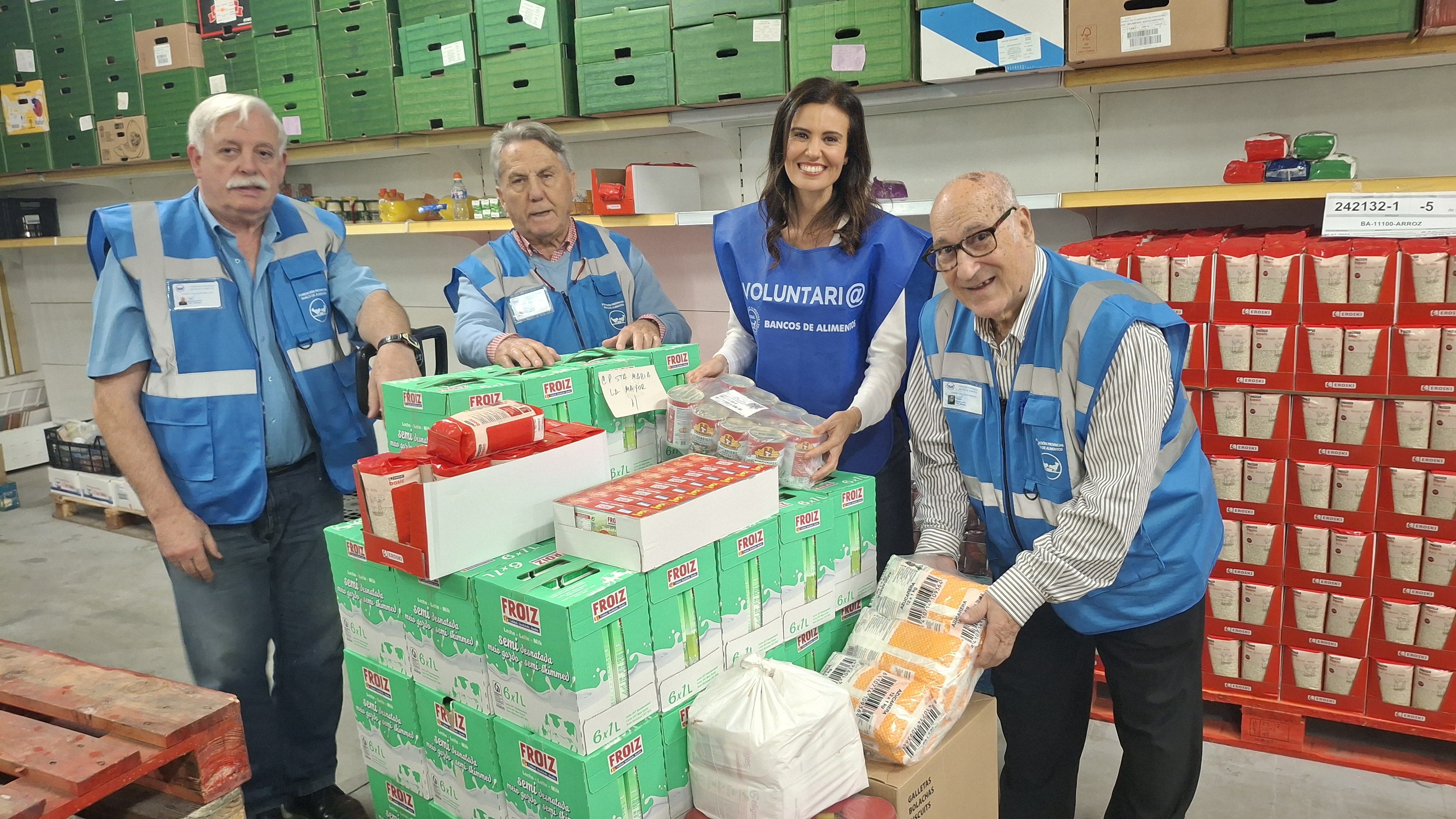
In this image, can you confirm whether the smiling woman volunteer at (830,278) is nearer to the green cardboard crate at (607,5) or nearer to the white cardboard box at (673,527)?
the white cardboard box at (673,527)

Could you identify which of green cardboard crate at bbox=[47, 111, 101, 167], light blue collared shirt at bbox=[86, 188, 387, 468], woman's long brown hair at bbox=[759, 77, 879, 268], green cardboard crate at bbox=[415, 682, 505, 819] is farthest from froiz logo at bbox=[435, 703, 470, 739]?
green cardboard crate at bbox=[47, 111, 101, 167]

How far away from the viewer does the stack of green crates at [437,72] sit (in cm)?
430

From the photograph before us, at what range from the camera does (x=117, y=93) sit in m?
5.54

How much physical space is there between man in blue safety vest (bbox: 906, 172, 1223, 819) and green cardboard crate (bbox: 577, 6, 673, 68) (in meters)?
2.36

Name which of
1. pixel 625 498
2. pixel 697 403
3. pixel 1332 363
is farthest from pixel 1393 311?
pixel 625 498

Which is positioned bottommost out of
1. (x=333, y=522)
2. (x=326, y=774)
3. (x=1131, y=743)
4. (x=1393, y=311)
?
(x=326, y=774)

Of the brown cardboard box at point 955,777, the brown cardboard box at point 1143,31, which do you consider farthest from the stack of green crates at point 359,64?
the brown cardboard box at point 955,777

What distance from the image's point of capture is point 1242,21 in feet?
8.95

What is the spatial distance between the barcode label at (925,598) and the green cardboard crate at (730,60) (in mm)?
2370

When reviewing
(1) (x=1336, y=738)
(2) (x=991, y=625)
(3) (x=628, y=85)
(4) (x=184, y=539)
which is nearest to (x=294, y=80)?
(3) (x=628, y=85)

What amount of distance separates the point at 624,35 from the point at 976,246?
2.69 metres

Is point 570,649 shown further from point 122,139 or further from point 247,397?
point 122,139

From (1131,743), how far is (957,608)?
0.57 metres

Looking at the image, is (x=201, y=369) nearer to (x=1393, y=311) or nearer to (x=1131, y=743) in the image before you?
(x=1131, y=743)
